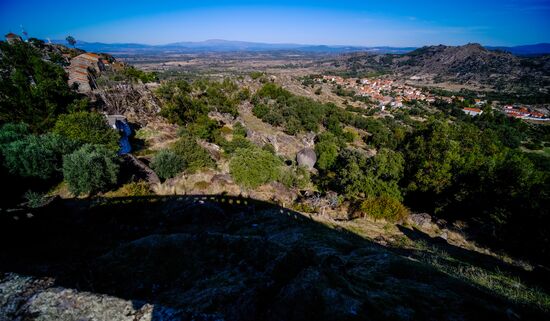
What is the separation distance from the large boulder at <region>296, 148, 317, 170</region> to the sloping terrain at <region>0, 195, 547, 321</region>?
33.4 meters

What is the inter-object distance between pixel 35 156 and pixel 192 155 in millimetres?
12663

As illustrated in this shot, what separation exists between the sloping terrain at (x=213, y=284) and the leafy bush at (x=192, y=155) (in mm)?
19288

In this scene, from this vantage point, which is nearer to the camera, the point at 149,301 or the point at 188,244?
the point at 149,301

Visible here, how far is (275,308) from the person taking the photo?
3.75m

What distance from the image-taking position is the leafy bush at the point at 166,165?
82.6 ft

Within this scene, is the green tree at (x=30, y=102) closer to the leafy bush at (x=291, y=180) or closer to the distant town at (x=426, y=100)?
the leafy bush at (x=291, y=180)

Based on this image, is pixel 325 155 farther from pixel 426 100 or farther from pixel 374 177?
pixel 426 100

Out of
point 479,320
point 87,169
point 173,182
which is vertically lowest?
point 173,182

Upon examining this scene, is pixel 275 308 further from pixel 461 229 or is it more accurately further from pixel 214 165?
pixel 214 165

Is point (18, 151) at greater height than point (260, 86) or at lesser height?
lesser

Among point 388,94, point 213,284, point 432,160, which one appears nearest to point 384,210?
point 432,160

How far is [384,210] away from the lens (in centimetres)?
2120

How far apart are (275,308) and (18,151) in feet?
85.3

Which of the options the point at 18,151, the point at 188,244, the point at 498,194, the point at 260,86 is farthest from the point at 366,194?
the point at 260,86
